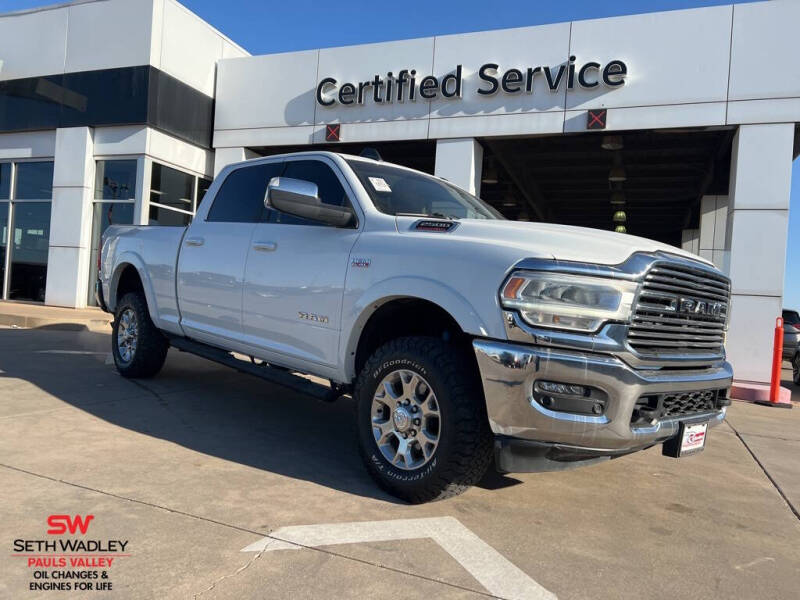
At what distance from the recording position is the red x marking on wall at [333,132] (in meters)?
12.5

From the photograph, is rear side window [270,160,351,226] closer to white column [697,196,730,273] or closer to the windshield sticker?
the windshield sticker

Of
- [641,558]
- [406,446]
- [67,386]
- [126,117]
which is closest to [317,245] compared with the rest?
[406,446]

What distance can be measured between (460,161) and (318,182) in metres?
7.45

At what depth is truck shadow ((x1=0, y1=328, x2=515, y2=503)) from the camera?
4.08m

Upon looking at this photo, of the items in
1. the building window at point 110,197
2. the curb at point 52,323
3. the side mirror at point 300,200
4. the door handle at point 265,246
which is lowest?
the curb at point 52,323

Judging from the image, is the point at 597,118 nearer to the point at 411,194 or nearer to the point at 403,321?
the point at 411,194

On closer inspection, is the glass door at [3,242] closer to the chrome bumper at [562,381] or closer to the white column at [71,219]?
the white column at [71,219]

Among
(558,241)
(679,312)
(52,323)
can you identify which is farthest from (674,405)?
(52,323)

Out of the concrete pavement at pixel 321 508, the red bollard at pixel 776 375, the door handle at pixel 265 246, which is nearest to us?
the concrete pavement at pixel 321 508

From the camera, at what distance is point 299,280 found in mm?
4215

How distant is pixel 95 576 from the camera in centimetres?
250

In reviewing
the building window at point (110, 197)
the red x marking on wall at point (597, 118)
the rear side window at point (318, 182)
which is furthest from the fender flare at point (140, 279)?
the red x marking on wall at point (597, 118)

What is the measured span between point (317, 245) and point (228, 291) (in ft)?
3.52

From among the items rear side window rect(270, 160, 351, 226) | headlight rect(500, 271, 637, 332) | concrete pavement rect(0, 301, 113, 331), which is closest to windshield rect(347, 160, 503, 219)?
rear side window rect(270, 160, 351, 226)
